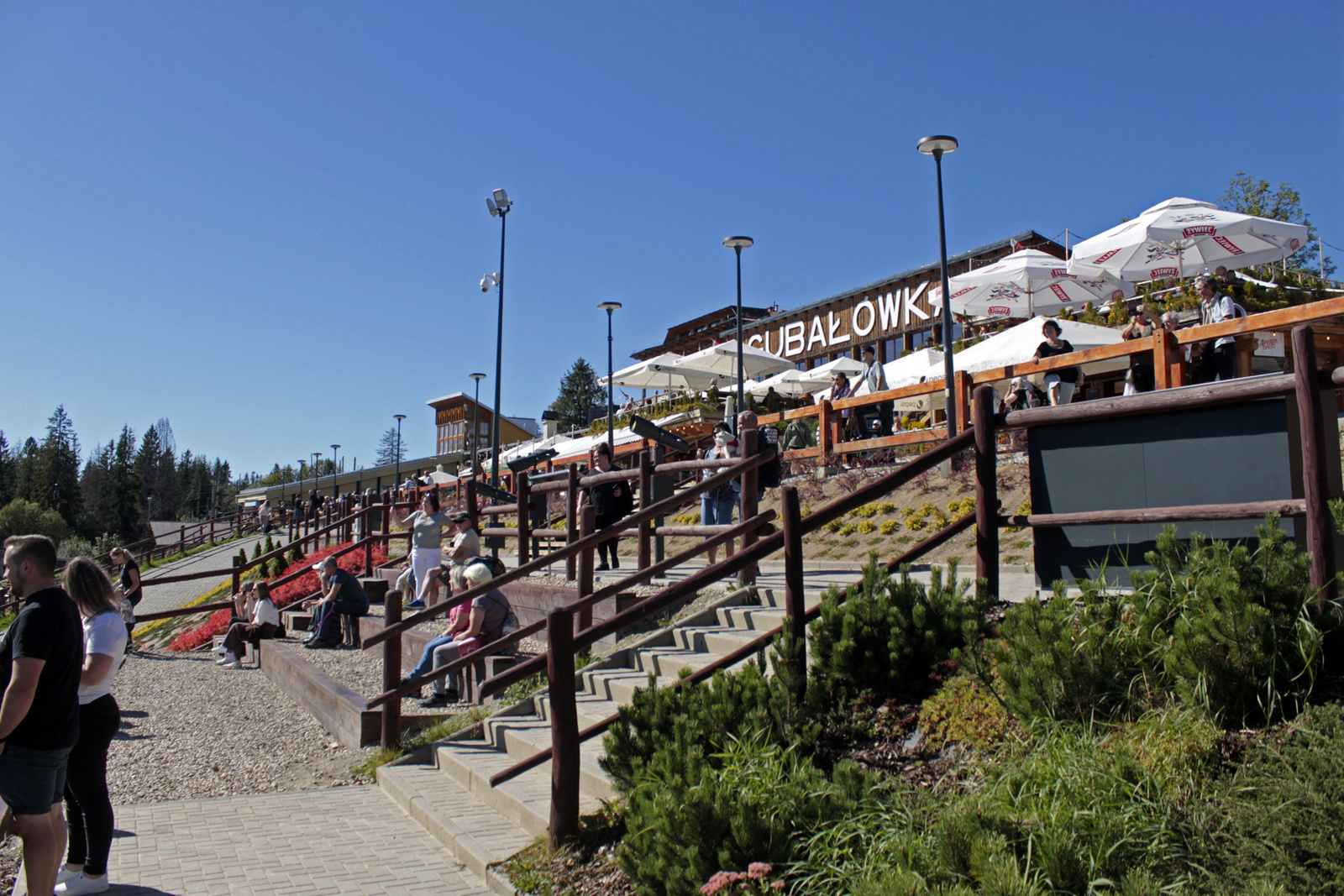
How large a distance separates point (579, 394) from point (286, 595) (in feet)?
239

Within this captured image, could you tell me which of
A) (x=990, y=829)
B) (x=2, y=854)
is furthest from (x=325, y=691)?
(x=990, y=829)

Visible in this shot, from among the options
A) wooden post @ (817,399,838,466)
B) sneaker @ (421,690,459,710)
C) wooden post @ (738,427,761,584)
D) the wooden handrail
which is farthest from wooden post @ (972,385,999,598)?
wooden post @ (817,399,838,466)

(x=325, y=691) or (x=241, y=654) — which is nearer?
(x=325, y=691)

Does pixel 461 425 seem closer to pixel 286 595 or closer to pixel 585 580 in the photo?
pixel 286 595

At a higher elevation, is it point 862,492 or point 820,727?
point 862,492

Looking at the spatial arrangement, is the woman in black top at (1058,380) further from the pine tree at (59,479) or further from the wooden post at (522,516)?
the pine tree at (59,479)

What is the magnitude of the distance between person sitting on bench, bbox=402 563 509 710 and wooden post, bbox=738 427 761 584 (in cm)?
233

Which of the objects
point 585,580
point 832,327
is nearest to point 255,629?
point 585,580

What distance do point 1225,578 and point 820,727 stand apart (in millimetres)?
1689

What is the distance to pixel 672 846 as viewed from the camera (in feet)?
11.2

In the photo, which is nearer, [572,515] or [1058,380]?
[572,515]

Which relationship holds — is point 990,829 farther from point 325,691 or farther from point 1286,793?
point 325,691

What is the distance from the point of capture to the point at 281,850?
532cm

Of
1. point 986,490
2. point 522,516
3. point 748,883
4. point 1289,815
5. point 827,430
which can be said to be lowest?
point 748,883
